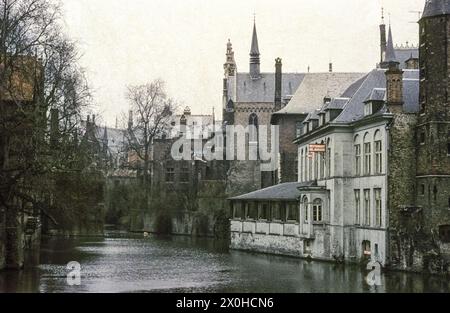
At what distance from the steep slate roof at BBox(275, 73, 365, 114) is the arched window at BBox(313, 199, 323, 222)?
24.7 meters

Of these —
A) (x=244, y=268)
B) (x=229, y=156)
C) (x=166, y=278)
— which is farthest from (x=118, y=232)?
(x=166, y=278)

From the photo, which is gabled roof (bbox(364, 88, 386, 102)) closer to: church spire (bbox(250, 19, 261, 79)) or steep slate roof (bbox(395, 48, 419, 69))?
steep slate roof (bbox(395, 48, 419, 69))

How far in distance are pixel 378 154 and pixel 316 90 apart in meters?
32.0

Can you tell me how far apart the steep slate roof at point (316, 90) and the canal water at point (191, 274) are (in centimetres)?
2293

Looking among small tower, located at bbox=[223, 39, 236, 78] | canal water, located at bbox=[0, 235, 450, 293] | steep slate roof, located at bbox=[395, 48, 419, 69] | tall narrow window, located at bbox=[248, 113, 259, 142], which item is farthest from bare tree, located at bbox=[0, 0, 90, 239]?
small tower, located at bbox=[223, 39, 236, 78]

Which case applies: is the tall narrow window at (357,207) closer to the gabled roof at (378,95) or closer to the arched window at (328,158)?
the arched window at (328,158)

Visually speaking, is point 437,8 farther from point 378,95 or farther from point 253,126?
Answer: point 253,126

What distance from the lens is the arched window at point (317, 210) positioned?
44312mm

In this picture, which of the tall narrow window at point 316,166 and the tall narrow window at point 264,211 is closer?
the tall narrow window at point 316,166

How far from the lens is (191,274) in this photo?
35.2 metres

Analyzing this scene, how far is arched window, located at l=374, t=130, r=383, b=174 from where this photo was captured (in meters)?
39.6

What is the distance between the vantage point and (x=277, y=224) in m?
48.8

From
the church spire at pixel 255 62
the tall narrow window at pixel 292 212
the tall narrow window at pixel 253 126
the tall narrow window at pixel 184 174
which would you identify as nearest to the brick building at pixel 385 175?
the tall narrow window at pixel 292 212

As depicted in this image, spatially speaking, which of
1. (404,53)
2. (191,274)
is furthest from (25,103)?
(404,53)
